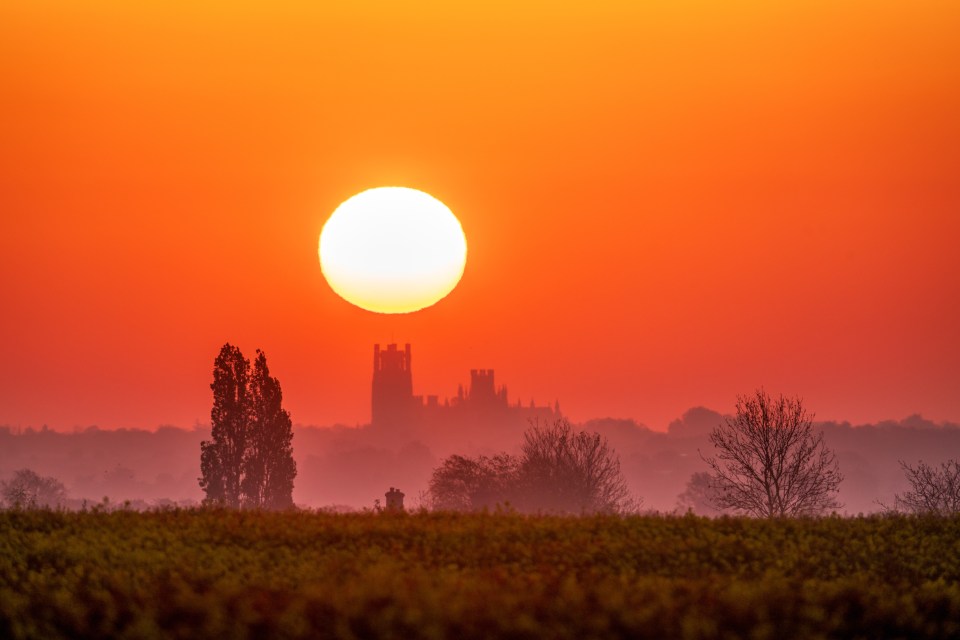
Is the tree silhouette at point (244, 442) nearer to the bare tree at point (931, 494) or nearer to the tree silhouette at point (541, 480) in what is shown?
the tree silhouette at point (541, 480)

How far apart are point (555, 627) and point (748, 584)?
4.88 metres

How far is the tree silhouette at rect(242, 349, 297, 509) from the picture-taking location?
71.2 metres

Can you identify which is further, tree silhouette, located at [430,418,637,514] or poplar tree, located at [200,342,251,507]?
tree silhouette, located at [430,418,637,514]

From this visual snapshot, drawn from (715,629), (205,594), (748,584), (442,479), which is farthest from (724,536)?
(442,479)

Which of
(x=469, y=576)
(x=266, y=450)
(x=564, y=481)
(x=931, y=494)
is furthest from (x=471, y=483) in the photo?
(x=469, y=576)

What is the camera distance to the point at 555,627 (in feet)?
58.2

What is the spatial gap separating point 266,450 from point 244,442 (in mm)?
1338

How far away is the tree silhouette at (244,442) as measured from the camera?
233ft

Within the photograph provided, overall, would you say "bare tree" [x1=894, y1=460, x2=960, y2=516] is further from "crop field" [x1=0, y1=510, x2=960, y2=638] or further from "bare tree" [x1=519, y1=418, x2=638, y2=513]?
"crop field" [x1=0, y1=510, x2=960, y2=638]

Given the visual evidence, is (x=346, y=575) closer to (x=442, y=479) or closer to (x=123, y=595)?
(x=123, y=595)

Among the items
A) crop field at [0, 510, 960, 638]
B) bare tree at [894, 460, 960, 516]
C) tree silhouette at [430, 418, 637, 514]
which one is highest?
tree silhouette at [430, 418, 637, 514]

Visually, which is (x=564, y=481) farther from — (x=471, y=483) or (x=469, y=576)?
(x=469, y=576)

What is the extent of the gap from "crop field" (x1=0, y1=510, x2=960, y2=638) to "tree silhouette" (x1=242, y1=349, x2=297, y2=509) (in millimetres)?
→ 42125

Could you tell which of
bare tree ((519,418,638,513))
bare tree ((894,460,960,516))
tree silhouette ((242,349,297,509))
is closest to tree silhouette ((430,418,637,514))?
bare tree ((519,418,638,513))
